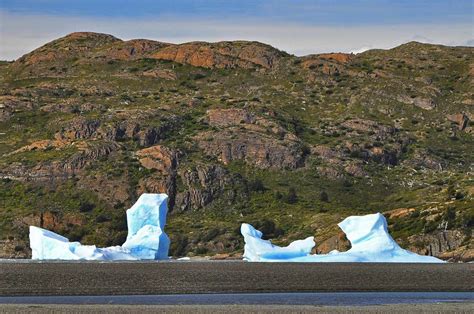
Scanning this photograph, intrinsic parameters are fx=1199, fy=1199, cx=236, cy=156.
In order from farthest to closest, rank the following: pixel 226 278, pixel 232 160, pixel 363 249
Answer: pixel 232 160 → pixel 363 249 → pixel 226 278

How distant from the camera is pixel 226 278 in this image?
257 feet

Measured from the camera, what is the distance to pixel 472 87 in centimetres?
19438

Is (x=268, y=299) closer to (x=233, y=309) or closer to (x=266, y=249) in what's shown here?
(x=233, y=309)

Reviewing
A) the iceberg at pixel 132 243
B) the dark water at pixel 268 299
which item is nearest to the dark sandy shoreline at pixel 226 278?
the dark water at pixel 268 299

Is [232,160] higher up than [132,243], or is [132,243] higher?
[232,160]

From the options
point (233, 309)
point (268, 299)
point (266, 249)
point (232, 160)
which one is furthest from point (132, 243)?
point (232, 160)

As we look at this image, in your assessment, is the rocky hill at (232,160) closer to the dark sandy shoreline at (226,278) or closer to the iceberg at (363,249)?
the iceberg at (363,249)

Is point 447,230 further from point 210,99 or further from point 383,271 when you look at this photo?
point 210,99

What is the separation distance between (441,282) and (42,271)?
28230 mm

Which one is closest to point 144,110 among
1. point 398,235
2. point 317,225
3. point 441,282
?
point 317,225

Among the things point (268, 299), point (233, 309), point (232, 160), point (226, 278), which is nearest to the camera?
point (233, 309)

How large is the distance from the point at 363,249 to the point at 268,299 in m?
34.4

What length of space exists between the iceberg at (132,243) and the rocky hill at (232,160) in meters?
25.7

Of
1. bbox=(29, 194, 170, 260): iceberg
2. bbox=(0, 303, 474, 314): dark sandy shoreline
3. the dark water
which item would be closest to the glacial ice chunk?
bbox=(29, 194, 170, 260): iceberg
